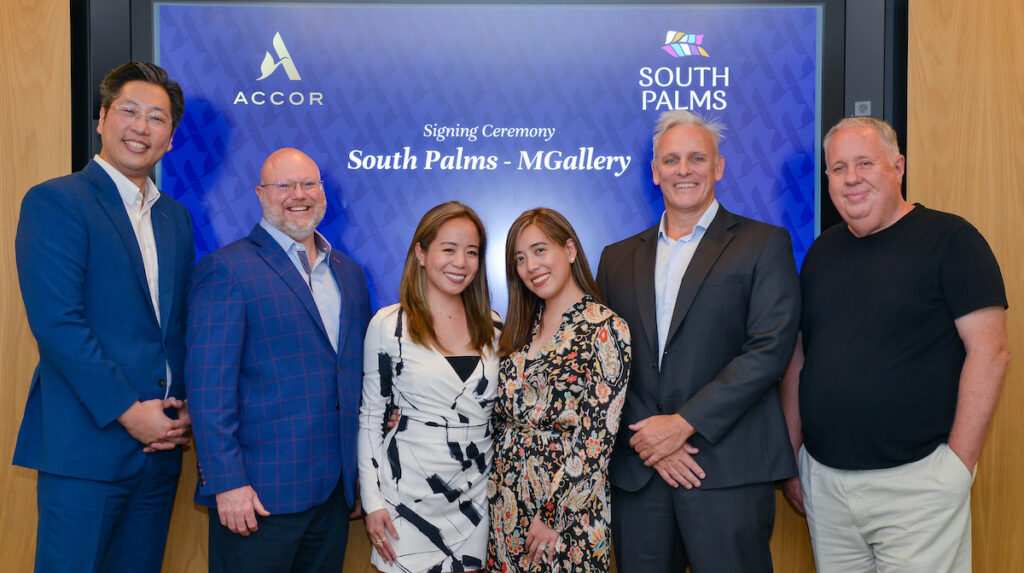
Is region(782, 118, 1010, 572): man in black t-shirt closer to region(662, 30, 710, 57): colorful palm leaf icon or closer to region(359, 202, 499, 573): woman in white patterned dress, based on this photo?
region(662, 30, 710, 57): colorful palm leaf icon

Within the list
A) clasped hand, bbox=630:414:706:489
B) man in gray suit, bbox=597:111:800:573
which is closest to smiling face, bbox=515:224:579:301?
man in gray suit, bbox=597:111:800:573

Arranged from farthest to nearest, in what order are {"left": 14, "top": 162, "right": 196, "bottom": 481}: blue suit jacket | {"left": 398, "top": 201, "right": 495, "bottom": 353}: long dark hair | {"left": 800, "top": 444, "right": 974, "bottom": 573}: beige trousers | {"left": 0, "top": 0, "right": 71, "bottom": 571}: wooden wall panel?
1. {"left": 0, "top": 0, "right": 71, "bottom": 571}: wooden wall panel
2. {"left": 398, "top": 201, "right": 495, "bottom": 353}: long dark hair
3. {"left": 800, "top": 444, "right": 974, "bottom": 573}: beige trousers
4. {"left": 14, "top": 162, "right": 196, "bottom": 481}: blue suit jacket

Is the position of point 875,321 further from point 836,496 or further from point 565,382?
point 565,382

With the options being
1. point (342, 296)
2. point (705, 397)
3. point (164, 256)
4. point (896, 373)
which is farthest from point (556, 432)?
point (164, 256)

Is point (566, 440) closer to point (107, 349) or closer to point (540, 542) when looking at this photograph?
point (540, 542)

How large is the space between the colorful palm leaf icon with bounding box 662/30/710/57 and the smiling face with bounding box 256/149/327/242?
1.66 meters

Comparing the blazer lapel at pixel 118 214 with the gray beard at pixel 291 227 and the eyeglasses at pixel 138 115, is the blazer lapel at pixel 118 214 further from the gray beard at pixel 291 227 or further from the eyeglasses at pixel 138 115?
the gray beard at pixel 291 227

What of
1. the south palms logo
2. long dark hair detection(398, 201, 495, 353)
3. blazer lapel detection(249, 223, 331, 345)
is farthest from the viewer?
Answer: the south palms logo

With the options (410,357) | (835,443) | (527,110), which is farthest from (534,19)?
(835,443)

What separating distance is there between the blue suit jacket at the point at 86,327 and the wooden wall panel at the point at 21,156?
863 mm

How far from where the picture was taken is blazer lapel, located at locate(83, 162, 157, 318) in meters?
2.37

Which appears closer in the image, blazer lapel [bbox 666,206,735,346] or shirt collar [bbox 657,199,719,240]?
blazer lapel [bbox 666,206,735,346]

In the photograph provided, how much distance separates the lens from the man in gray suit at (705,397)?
2.39 metres

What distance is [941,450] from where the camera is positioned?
2.36 m
